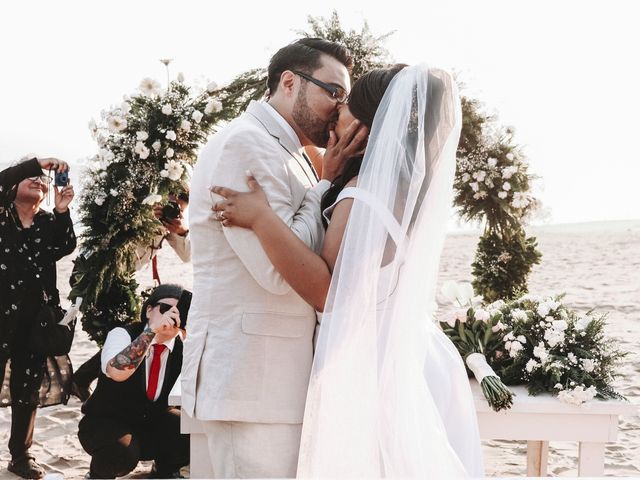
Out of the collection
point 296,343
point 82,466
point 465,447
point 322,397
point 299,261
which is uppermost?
point 299,261

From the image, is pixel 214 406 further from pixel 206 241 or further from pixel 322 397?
pixel 206 241

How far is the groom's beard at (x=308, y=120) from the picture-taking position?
275 centimetres

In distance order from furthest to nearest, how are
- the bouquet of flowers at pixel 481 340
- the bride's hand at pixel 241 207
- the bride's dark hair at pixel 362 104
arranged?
the bouquet of flowers at pixel 481 340, the bride's dark hair at pixel 362 104, the bride's hand at pixel 241 207

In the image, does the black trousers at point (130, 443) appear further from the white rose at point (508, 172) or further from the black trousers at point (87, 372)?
the white rose at point (508, 172)

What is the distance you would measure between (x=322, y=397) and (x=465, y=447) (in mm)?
690

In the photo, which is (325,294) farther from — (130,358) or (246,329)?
(130,358)

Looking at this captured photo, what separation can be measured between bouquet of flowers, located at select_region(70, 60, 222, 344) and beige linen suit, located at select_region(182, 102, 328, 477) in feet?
5.86

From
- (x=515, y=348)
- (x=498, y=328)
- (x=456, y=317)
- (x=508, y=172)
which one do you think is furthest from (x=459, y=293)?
(x=508, y=172)

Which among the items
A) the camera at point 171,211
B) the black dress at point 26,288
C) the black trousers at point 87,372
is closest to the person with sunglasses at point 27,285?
the black dress at point 26,288

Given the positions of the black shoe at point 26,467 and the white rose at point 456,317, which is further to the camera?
the black shoe at point 26,467

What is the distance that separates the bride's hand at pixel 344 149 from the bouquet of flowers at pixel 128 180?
175 cm

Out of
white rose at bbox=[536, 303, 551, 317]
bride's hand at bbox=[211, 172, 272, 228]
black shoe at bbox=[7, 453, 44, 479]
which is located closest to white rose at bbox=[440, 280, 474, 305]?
white rose at bbox=[536, 303, 551, 317]

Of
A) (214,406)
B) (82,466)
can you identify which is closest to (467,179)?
(214,406)

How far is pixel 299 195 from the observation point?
2.55 meters
